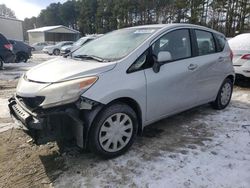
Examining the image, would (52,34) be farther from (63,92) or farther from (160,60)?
(63,92)

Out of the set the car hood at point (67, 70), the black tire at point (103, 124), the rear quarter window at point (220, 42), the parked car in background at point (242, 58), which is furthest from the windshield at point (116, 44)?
the parked car in background at point (242, 58)

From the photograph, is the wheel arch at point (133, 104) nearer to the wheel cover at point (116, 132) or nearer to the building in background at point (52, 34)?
the wheel cover at point (116, 132)

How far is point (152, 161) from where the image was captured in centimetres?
330

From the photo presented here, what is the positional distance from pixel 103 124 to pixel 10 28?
109ft

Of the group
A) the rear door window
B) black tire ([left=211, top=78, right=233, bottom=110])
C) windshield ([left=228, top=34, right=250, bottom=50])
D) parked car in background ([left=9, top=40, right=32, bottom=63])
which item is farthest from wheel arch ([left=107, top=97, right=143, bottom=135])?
parked car in background ([left=9, top=40, right=32, bottom=63])

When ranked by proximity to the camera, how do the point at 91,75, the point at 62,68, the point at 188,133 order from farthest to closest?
the point at 188,133, the point at 62,68, the point at 91,75

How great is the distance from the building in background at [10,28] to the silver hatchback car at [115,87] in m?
30.7

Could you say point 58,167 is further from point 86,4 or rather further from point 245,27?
point 86,4

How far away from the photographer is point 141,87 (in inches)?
134

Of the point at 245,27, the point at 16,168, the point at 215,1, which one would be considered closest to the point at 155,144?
the point at 16,168

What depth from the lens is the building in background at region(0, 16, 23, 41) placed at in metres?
31.0

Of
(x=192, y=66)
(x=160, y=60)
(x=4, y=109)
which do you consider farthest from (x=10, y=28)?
(x=160, y=60)

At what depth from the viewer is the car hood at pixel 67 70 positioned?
3.06 m

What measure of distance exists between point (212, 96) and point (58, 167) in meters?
3.12
